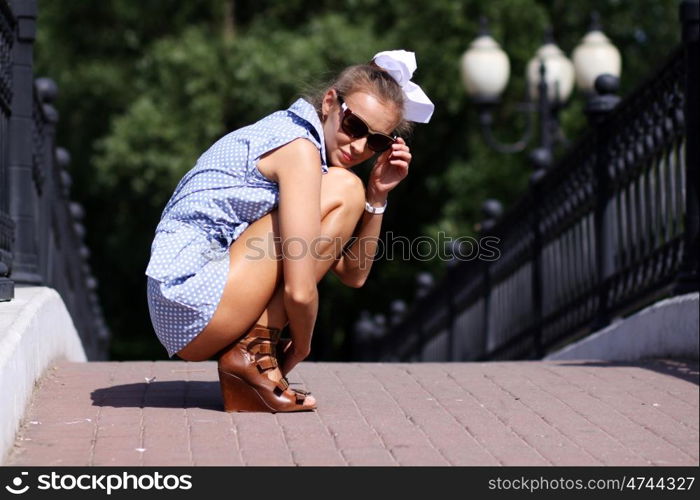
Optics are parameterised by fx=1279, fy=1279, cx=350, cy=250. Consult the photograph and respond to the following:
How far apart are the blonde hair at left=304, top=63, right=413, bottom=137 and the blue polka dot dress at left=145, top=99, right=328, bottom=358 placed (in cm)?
13

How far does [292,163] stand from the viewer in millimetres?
4625

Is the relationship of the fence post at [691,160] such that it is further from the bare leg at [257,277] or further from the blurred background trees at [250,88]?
the blurred background trees at [250,88]

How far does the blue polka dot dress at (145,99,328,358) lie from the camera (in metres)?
4.70

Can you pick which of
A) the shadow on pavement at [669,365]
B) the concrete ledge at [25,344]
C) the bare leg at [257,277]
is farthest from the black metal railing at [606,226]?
the concrete ledge at [25,344]

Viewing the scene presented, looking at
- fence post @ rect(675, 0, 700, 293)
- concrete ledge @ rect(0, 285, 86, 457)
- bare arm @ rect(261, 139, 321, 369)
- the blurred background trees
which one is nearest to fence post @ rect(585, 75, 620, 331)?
fence post @ rect(675, 0, 700, 293)

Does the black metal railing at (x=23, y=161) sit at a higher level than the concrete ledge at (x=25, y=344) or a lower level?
higher

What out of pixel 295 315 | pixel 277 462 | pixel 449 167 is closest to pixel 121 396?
pixel 295 315

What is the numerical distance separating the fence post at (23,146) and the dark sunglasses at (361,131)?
279cm

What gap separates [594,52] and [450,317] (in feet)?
11.2

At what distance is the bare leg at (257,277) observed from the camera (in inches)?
185

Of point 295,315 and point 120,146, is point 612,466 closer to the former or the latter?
point 295,315

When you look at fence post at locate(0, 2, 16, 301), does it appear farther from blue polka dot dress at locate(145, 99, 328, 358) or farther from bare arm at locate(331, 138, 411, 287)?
bare arm at locate(331, 138, 411, 287)

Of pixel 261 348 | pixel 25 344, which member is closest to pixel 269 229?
pixel 261 348

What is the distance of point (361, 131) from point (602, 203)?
155 inches
